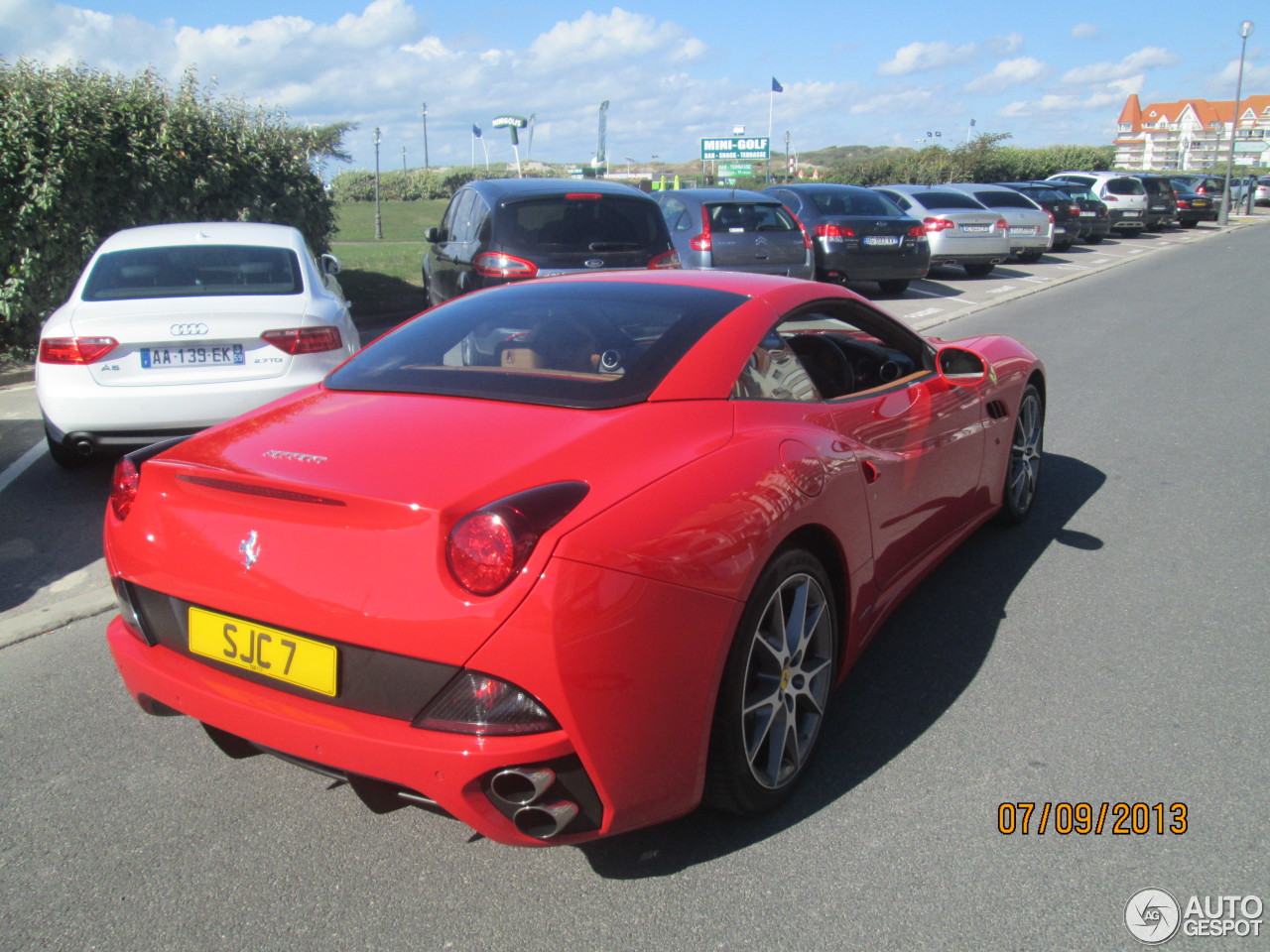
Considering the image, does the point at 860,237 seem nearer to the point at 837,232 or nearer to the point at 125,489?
the point at 837,232

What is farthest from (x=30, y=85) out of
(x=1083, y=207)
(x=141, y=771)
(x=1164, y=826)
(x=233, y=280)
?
(x=1083, y=207)

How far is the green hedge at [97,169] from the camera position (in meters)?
9.83

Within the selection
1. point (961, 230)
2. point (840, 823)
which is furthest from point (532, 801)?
point (961, 230)

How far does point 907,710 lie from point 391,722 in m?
1.81

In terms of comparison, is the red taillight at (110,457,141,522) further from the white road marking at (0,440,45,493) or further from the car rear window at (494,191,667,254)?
the car rear window at (494,191,667,254)

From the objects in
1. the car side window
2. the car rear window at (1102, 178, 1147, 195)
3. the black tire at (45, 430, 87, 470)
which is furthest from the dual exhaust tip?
the car rear window at (1102, 178, 1147, 195)

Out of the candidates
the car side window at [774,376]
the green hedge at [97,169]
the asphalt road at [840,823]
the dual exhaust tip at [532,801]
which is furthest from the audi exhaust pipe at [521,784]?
the green hedge at [97,169]

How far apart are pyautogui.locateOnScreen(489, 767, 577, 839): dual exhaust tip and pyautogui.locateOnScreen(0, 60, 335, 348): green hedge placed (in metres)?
9.91

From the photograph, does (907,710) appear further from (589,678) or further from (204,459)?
(204,459)

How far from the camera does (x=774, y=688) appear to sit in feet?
8.77

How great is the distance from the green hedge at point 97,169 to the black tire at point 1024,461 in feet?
30.3

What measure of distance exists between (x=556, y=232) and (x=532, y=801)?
6942 mm

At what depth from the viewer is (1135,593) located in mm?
4238

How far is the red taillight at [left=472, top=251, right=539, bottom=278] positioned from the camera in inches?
326
